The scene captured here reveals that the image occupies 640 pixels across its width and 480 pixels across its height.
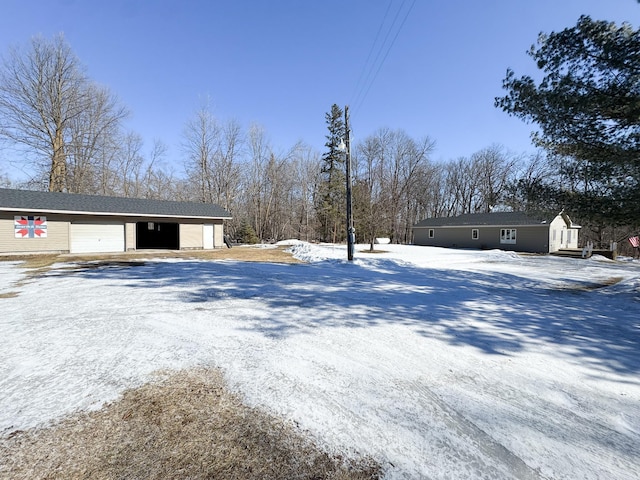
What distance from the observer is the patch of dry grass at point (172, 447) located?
164 cm

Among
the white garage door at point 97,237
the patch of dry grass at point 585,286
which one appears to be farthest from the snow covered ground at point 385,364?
the white garage door at point 97,237

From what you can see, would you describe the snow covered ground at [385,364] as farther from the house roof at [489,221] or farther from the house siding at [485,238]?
the house roof at [489,221]

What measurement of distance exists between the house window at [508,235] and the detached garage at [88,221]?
21577 millimetres

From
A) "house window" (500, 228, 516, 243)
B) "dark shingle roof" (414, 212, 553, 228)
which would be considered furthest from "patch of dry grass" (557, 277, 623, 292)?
"house window" (500, 228, 516, 243)

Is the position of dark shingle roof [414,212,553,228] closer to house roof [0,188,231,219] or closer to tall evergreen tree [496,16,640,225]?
tall evergreen tree [496,16,640,225]

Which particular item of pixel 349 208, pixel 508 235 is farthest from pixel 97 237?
pixel 508 235

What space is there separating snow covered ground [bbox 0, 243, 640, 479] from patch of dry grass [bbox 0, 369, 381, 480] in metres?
0.16

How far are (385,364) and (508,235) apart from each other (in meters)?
25.3

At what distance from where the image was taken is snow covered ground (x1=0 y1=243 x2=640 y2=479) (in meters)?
1.93

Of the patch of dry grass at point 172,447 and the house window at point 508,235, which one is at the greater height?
the house window at point 508,235

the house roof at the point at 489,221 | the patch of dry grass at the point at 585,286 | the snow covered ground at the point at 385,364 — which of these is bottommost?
the patch of dry grass at the point at 585,286

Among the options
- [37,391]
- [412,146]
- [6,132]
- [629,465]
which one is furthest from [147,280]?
[412,146]

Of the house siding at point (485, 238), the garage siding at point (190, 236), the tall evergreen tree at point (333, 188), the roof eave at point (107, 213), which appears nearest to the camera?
the roof eave at point (107, 213)

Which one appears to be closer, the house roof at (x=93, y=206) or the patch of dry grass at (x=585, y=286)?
the patch of dry grass at (x=585, y=286)
